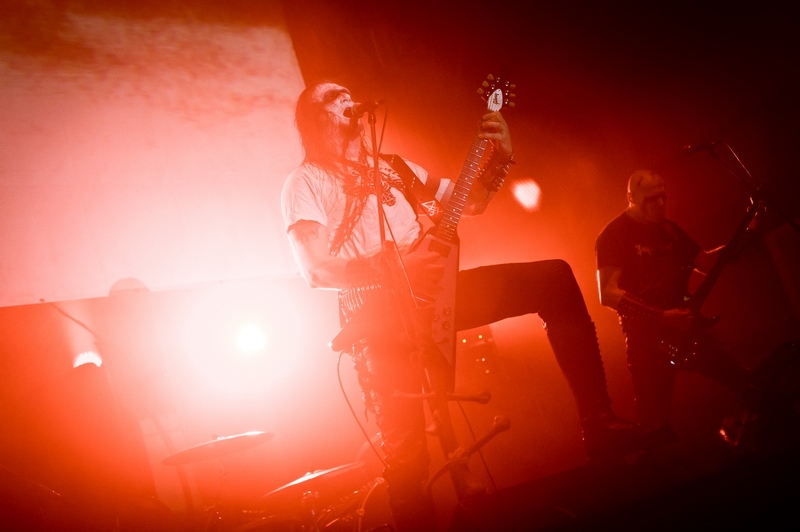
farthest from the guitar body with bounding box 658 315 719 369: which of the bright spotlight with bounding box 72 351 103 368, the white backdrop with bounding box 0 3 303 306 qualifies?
the bright spotlight with bounding box 72 351 103 368

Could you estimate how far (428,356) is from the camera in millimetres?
1661

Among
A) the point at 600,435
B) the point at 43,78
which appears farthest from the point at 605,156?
the point at 43,78

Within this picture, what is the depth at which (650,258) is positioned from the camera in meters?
3.32

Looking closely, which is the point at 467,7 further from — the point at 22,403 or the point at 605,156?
the point at 22,403

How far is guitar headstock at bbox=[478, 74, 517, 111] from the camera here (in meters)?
2.32

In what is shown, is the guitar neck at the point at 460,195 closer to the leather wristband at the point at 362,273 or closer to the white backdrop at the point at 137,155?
the leather wristband at the point at 362,273

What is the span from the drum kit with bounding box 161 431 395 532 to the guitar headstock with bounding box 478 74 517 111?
211cm

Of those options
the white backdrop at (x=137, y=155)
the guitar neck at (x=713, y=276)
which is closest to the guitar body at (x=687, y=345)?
the guitar neck at (x=713, y=276)

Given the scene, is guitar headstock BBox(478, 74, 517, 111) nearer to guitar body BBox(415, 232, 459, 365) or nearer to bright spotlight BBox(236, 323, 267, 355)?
guitar body BBox(415, 232, 459, 365)

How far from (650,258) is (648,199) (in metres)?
0.48

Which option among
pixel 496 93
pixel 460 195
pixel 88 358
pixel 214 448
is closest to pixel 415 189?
pixel 460 195

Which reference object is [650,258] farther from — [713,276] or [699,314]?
[699,314]

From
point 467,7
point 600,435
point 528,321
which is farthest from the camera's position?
point 528,321

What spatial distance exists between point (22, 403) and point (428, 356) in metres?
2.46
